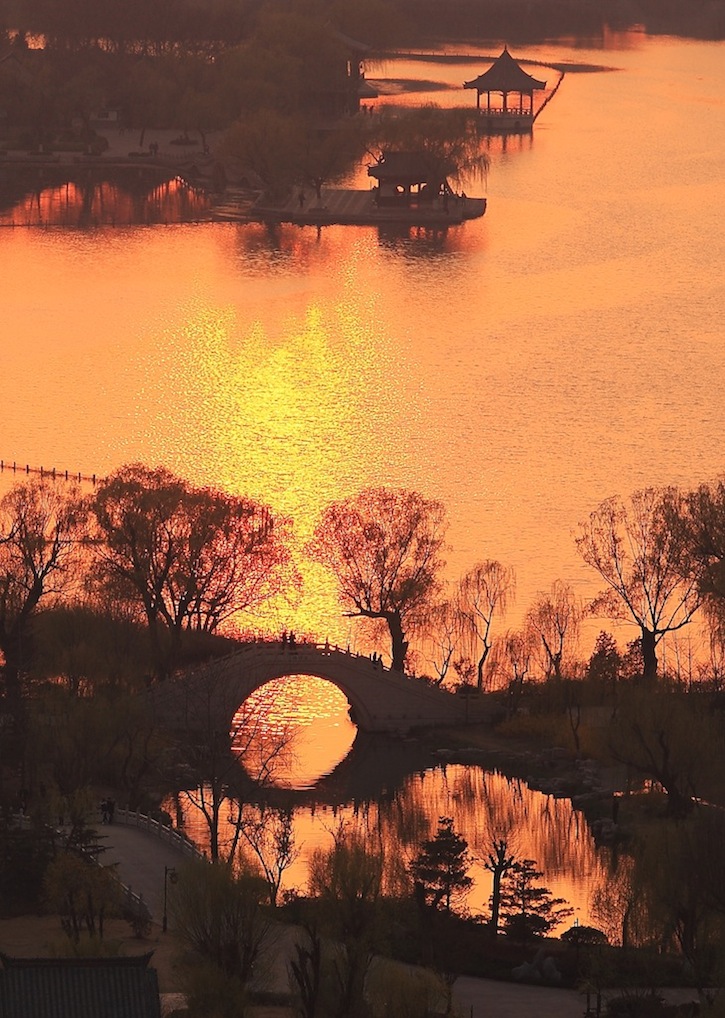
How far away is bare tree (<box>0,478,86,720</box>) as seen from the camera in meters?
48.2

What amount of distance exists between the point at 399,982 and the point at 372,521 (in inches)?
809

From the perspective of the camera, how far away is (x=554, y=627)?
51.7 m

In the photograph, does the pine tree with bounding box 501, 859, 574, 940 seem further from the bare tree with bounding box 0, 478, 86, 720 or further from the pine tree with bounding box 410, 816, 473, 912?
the bare tree with bounding box 0, 478, 86, 720

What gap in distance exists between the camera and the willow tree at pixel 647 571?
50719 millimetres

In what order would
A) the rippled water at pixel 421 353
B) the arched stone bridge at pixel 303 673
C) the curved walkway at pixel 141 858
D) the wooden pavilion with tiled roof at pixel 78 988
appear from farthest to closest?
the rippled water at pixel 421 353 < the arched stone bridge at pixel 303 673 < the curved walkway at pixel 141 858 < the wooden pavilion with tiled roof at pixel 78 988

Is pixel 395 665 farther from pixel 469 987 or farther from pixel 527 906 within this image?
pixel 469 987

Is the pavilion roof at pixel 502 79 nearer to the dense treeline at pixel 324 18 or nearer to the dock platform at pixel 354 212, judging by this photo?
the dense treeline at pixel 324 18

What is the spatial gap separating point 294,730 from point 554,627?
5.63 meters

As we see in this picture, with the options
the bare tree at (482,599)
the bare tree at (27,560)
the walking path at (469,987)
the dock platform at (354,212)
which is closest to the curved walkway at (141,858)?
the walking path at (469,987)

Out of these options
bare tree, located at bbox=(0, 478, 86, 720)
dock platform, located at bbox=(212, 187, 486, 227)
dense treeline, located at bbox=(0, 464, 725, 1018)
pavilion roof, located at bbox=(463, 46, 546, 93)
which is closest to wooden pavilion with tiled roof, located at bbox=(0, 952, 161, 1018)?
dense treeline, located at bbox=(0, 464, 725, 1018)

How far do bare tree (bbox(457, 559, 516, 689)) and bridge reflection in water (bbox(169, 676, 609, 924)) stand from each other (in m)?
3.71

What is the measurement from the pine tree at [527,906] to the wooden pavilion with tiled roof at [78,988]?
8.36 m

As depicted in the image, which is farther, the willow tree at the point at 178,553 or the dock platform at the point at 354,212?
the dock platform at the point at 354,212

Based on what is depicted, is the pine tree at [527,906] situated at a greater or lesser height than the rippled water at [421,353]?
lesser
